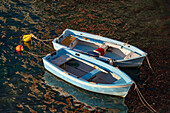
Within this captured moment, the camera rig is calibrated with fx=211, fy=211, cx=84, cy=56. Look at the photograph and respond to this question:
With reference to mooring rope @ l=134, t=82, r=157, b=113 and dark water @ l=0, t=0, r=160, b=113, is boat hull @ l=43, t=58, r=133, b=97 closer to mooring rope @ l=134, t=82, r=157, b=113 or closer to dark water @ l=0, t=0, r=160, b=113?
dark water @ l=0, t=0, r=160, b=113

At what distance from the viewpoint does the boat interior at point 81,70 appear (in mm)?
22312

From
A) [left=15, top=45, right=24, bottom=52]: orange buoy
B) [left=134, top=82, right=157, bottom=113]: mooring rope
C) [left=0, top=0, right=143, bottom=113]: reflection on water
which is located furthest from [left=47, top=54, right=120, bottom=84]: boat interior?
[left=15, top=45, right=24, bottom=52]: orange buoy

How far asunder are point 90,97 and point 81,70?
148 inches

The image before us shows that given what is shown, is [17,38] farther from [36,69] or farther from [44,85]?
[44,85]

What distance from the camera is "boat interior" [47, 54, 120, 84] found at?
22.3 meters

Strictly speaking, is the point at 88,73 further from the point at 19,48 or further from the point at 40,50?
the point at 19,48

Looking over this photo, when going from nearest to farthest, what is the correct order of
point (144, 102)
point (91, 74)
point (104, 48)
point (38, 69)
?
point (144, 102) < point (91, 74) < point (104, 48) < point (38, 69)

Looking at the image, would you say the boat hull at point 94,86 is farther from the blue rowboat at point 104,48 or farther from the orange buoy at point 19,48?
the orange buoy at point 19,48

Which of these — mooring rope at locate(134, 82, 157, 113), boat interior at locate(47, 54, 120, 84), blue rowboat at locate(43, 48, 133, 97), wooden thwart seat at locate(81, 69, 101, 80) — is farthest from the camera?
boat interior at locate(47, 54, 120, 84)

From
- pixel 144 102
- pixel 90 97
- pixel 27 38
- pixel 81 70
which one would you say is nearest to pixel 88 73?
pixel 81 70

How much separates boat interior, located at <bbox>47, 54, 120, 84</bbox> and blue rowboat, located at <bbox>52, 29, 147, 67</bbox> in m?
1.47

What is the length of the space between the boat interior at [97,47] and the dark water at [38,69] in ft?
7.36

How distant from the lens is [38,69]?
85.8ft

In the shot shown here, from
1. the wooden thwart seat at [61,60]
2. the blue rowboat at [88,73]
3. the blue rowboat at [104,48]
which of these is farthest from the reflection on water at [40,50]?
the blue rowboat at [104,48]
